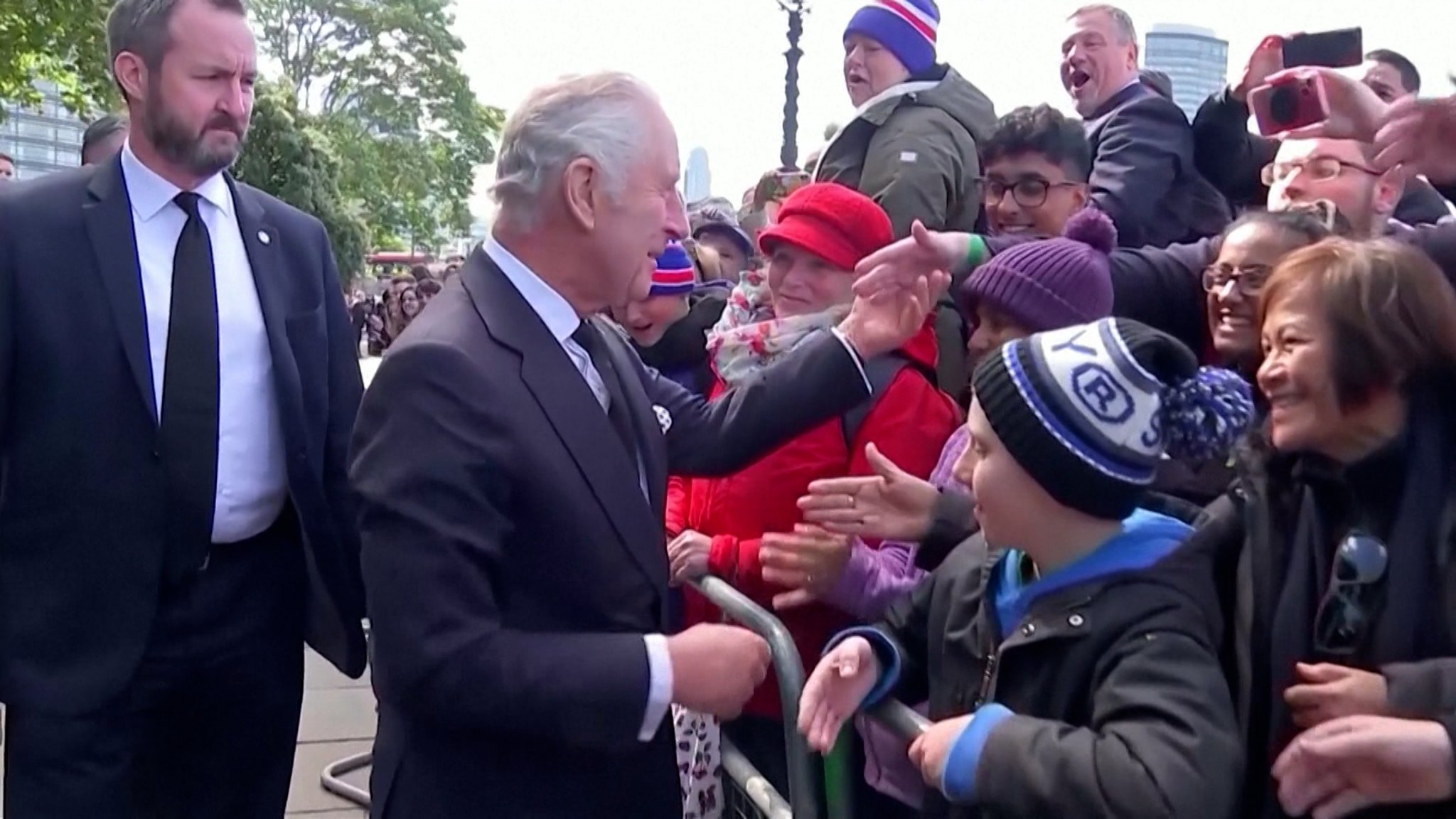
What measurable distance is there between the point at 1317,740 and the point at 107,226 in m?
Result: 2.39

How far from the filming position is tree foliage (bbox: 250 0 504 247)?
4466cm

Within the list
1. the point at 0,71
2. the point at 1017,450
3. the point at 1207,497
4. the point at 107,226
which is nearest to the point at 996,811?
the point at 1017,450

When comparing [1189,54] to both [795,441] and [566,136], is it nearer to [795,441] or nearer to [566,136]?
[795,441]

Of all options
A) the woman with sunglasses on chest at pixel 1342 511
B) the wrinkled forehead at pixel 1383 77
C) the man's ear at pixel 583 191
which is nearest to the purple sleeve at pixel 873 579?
the woman with sunglasses on chest at pixel 1342 511

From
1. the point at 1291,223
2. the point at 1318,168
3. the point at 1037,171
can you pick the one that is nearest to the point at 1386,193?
the point at 1318,168

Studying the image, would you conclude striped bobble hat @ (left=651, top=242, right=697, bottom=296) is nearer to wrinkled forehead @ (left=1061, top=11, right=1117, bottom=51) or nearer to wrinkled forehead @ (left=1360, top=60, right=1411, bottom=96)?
wrinkled forehead @ (left=1061, top=11, right=1117, bottom=51)

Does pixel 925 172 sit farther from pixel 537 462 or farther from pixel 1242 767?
pixel 1242 767

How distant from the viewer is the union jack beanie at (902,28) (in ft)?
12.5

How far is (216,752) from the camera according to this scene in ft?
9.25

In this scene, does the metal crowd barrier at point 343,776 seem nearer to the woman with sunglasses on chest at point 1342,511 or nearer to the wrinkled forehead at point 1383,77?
the woman with sunglasses on chest at point 1342,511

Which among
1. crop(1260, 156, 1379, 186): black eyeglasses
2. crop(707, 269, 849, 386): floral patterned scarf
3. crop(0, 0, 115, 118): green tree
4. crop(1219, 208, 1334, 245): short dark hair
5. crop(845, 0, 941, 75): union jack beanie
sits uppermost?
crop(845, 0, 941, 75): union jack beanie

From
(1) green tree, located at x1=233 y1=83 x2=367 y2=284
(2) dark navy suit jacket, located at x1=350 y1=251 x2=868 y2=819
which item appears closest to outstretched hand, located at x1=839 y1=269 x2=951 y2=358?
(2) dark navy suit jacket, located at x1=350 y1=251 x2=868 y2=819

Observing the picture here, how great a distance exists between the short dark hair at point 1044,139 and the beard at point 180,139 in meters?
1.86

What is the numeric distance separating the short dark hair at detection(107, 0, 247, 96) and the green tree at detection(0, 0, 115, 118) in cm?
1061
